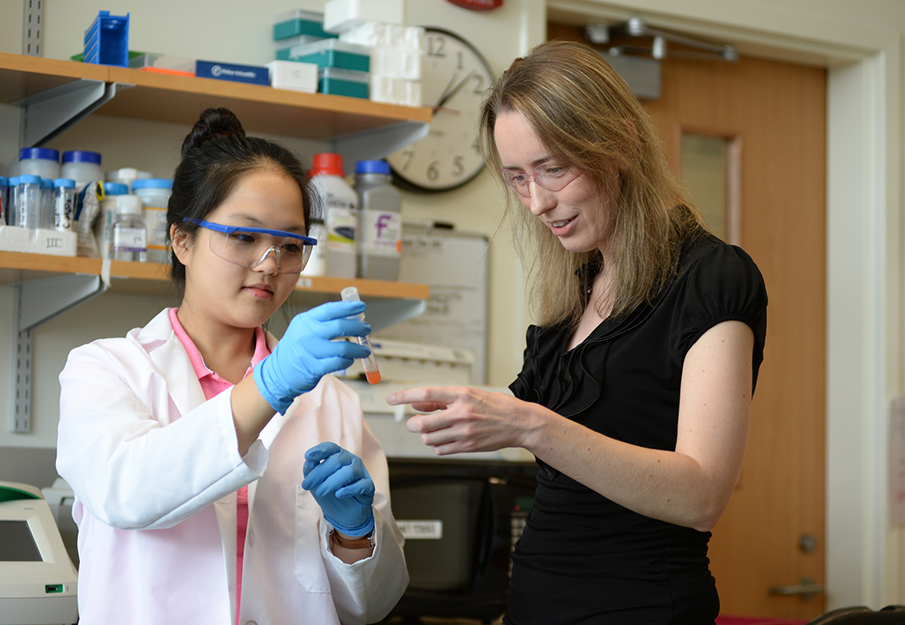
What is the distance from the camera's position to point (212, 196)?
1.24m

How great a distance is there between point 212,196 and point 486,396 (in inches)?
20.3

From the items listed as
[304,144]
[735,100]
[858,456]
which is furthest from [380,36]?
[858,456]

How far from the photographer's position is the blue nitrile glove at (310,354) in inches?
38.2

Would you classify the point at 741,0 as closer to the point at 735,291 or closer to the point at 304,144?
the point at 304,144

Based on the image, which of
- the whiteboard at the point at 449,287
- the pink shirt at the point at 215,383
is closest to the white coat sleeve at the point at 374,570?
the pink shirt at the point at 215,383

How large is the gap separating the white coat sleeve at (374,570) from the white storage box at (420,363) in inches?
24.8

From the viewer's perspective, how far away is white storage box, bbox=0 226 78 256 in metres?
1.60

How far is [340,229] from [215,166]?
68 centimetres

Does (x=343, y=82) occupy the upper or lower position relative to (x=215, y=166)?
upper

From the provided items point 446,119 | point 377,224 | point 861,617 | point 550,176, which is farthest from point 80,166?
point 861,617

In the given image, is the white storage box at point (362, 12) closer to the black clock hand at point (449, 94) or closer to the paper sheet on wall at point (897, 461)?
the black clock hand at point (449, 94)

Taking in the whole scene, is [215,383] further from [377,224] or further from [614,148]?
[377,224]

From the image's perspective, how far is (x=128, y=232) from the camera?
1698 mm

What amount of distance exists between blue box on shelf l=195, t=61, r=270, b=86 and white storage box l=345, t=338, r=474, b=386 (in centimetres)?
62
